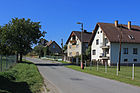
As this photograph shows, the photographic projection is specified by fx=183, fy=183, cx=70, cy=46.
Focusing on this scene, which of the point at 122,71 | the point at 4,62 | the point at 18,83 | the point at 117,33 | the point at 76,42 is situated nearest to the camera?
the point at 18,83

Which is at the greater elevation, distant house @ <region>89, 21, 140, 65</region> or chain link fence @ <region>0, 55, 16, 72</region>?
distant house @ <region>89, 21, 140, 65</region>

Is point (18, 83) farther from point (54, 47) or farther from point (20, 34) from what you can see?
point (54, 47)

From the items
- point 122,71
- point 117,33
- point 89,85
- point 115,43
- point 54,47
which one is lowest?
point 122,71

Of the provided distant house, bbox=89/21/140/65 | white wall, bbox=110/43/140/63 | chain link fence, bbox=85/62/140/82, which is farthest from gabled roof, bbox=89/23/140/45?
chain link fence, bbox=85/62/140/82

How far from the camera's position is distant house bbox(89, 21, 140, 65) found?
37375 mm

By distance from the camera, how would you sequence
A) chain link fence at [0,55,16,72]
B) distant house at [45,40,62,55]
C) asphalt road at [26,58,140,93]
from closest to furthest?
asphalt road at [26,58,140,93] < chain link fence at [0,55,16,72] < distant house at [45,40,62,55]

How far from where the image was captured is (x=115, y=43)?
37.6m

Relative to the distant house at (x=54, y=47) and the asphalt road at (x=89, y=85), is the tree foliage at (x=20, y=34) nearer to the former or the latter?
the asphalt road at (x=89, y=85)

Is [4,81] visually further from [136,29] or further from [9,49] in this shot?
[136,29]

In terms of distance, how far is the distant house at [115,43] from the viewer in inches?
1471

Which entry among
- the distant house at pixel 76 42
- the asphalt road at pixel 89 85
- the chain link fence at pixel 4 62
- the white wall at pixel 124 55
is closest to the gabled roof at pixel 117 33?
the white wall at pixel 124 55

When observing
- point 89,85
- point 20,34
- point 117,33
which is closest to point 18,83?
point 89,85

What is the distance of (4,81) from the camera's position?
1016 cm

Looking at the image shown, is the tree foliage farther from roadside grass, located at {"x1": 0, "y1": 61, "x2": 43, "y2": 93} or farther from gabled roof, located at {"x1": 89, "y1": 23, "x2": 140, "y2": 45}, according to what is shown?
roadside grass, located at {"x1": 0, "y1": 61, "x2": 43, "y2": 93}
